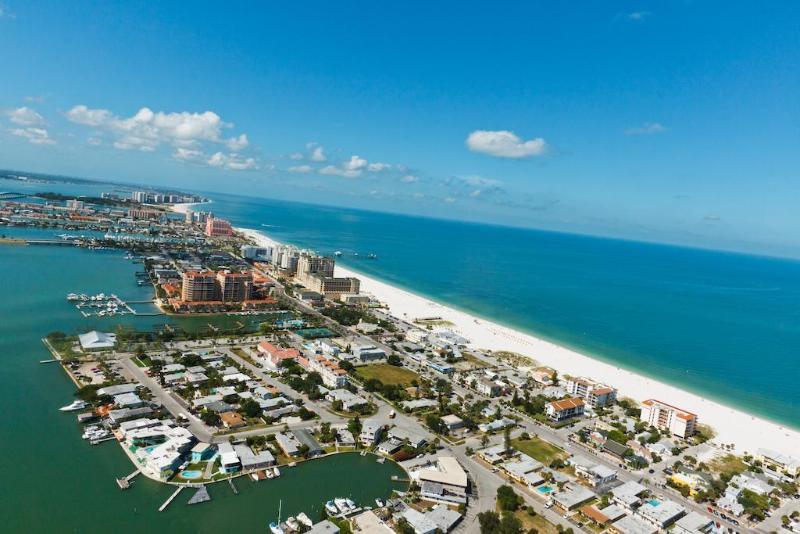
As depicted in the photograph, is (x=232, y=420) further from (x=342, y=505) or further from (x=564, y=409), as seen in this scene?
(x=564, y=409)

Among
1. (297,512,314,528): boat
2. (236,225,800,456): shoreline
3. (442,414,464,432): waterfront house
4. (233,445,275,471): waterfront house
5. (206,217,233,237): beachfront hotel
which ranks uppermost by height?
(206,217,233,237): beachfront hotel

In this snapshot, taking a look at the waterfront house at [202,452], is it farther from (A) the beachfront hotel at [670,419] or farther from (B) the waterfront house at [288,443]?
(A) the beachfront hotel at [670,419]

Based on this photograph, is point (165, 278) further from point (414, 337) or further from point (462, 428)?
point (462, 428)

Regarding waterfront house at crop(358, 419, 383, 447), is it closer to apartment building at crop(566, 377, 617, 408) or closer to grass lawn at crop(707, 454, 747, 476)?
apartment building at crop(566, 377, 617, 408)

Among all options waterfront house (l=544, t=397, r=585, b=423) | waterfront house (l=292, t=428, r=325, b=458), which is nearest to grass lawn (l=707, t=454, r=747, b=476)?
waterfront house (l=544, t=397, r=585, b=423)

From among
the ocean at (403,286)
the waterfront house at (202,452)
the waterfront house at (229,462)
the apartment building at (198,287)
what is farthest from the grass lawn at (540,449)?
the apartment building at (198,287)

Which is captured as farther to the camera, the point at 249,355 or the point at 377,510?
the point at 249,355

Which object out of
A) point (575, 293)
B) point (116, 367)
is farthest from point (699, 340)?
point (116, 367)
